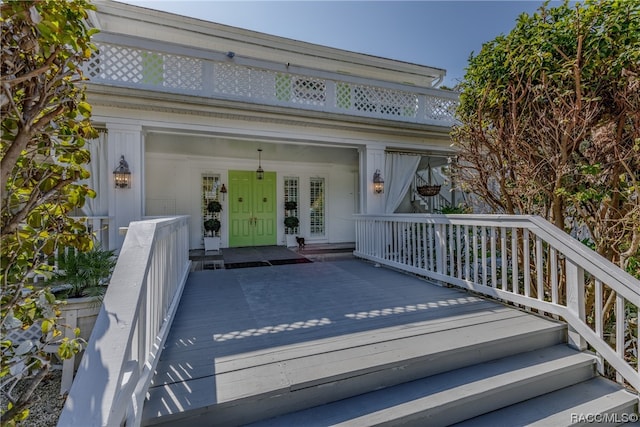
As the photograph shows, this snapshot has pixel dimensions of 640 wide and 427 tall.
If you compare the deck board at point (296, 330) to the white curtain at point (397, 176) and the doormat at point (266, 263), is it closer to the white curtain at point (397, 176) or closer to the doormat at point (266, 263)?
the doormat at point (266, 263)

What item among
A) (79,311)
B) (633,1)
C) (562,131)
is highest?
(633,1)

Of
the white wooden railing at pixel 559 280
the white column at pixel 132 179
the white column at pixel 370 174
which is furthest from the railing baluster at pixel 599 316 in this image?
the white column at pixel 132 179

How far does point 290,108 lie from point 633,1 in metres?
4.61

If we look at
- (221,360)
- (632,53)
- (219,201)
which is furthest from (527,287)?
(219,201)

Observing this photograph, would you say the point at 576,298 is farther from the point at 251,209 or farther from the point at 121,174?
the point at 251,209

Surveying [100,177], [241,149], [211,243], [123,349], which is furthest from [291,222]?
[123,349]

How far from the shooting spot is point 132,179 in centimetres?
505

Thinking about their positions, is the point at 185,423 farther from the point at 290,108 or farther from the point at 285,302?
the point at 290,108

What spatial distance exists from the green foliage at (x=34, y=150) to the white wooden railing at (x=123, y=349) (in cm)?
13

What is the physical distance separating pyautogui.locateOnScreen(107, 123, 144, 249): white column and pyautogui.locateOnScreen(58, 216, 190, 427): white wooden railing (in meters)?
3.52

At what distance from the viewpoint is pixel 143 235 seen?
1.96 metres

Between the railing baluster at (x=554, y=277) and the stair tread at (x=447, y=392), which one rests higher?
the railing baluster at (x=554, y=277)

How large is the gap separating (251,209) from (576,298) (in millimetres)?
7311

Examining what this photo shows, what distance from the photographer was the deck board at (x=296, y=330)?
1.86 m
